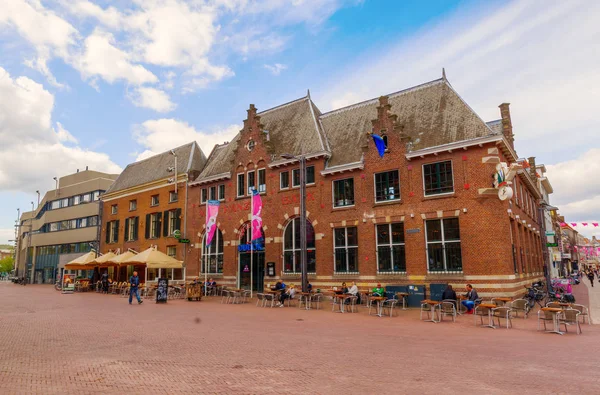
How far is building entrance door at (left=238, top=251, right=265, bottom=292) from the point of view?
89.0ft

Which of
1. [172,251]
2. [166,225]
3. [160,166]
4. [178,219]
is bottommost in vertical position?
[172,251]

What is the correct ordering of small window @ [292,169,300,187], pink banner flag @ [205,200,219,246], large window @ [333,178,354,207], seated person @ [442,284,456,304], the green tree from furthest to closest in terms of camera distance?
the green tree < pink banner flag @ [205,200,219,246] < small window @ [292,169,300,187] < large window @ [333,178,354,207] < seated person @ [442,284,456,304]

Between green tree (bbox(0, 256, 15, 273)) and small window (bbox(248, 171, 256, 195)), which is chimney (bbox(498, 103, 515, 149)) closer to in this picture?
small window (bbox(248, 171, 256, 195))

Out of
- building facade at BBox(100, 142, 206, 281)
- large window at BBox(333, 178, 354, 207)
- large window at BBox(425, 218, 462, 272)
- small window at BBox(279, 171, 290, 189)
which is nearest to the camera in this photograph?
large window at BBox(425, 218, 462, 272)

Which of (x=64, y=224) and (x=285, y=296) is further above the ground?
(x=64, y=224)

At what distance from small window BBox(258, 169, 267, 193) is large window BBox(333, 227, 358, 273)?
256 inches

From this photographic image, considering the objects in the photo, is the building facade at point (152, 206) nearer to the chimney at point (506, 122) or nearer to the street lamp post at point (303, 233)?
the street lamp post at point (303, 233)

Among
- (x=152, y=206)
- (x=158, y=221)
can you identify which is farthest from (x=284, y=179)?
(x=152, y=206)

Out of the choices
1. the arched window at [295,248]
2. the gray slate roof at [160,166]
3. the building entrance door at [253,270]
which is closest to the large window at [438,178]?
the arched window at [295,248]

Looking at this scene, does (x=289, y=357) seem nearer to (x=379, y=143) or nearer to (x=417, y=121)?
(x=379, y=143)

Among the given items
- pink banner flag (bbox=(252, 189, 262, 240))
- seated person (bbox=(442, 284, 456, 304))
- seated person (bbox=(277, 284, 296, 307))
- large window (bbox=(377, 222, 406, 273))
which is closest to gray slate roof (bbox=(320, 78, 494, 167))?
large window (bbox=(377, 222, 406, 273))

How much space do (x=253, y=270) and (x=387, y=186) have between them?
11270 mm

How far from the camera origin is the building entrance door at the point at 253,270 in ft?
89.0

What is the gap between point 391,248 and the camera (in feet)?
70.3
